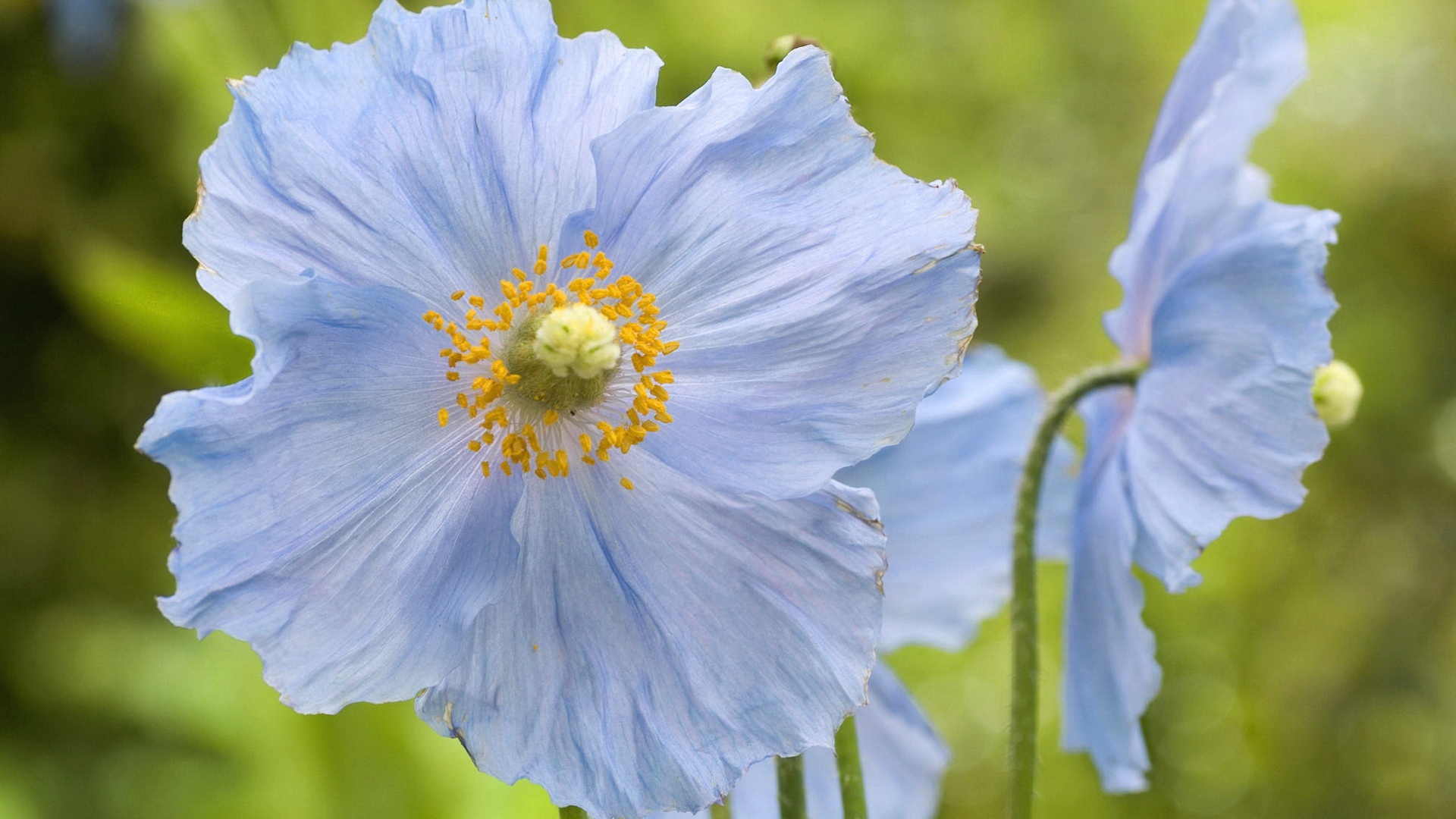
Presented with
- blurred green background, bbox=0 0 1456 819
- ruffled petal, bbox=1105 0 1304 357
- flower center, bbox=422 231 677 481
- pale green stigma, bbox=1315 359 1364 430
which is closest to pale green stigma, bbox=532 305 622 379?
flower center, bbox=422 231 677 481

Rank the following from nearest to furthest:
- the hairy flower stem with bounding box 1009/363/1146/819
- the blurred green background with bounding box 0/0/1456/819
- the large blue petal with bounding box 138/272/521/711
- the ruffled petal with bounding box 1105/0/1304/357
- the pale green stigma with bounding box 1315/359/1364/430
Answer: the large blue petal with bounding box 138/272/521/711
the hairy flower stem with bounding box 1009/363/1146/819
the ruffled petal with bounding box 1105/0/1304/357
the pale green stigma with bounding box 1315/359/1364/430
the blurred green background with bounding box 0/0/1456/819

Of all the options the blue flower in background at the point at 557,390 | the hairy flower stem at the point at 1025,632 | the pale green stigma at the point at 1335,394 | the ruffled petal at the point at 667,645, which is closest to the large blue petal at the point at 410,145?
the blue flower in background at the point at 557,390

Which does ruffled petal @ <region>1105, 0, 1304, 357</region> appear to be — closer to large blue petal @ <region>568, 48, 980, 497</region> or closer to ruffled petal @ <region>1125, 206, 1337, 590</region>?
ruffled petal @ <region>1125, 206, 1337, 590</region>

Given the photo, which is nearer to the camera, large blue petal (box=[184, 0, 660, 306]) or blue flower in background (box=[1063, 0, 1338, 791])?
large blue petal (box=[184, 0, 660, 306])

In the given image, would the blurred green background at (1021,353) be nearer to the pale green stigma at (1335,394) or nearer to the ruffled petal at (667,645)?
the pale green stigma at (1335,394)

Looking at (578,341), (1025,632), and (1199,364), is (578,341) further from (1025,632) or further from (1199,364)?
(1199,364)

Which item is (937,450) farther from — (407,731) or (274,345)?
(407,731)

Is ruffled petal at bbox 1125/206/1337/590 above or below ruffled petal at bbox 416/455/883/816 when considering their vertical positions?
above
